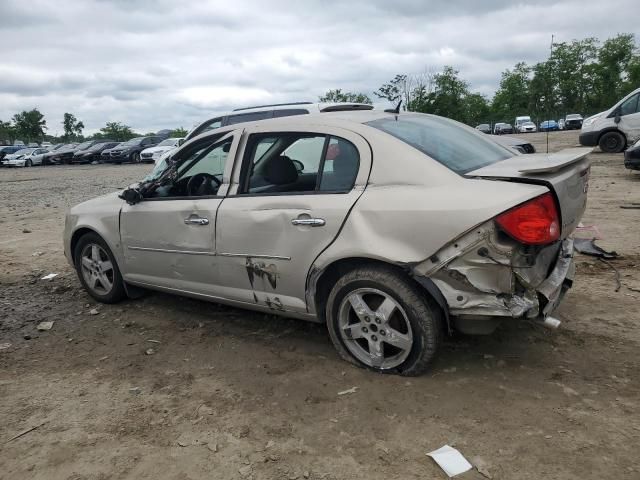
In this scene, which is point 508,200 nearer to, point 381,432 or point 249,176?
point 381,432

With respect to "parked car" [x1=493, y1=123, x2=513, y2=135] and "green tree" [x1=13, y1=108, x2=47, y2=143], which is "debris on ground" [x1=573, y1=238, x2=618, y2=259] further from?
"green tree" [x1=13, y1=108, x2=47, y2=143]

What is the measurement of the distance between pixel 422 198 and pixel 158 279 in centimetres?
247

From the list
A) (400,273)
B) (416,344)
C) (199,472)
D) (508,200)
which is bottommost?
(199,472)

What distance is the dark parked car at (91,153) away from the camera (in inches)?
1422

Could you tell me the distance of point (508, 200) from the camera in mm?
2705

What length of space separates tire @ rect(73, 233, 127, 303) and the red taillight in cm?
348

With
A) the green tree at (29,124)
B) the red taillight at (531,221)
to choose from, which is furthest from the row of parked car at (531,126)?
the green tree at (29,124)

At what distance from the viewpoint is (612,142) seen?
15.7m

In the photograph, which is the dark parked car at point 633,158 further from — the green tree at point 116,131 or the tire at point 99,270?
the green tree at point 116,131

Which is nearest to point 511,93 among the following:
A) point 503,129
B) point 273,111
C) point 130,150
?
point 503,129

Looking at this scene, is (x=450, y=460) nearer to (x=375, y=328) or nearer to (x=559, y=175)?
(x=375, y=328)

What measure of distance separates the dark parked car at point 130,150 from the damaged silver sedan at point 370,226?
30.3m

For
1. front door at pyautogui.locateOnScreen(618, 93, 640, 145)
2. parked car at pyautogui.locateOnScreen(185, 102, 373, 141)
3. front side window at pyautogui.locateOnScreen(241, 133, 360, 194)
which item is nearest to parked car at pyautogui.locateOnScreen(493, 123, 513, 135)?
front door at pyautogui.locateOnScreen(618, 93, 640, 145)

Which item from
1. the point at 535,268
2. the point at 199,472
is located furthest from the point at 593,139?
the point at 199,472
